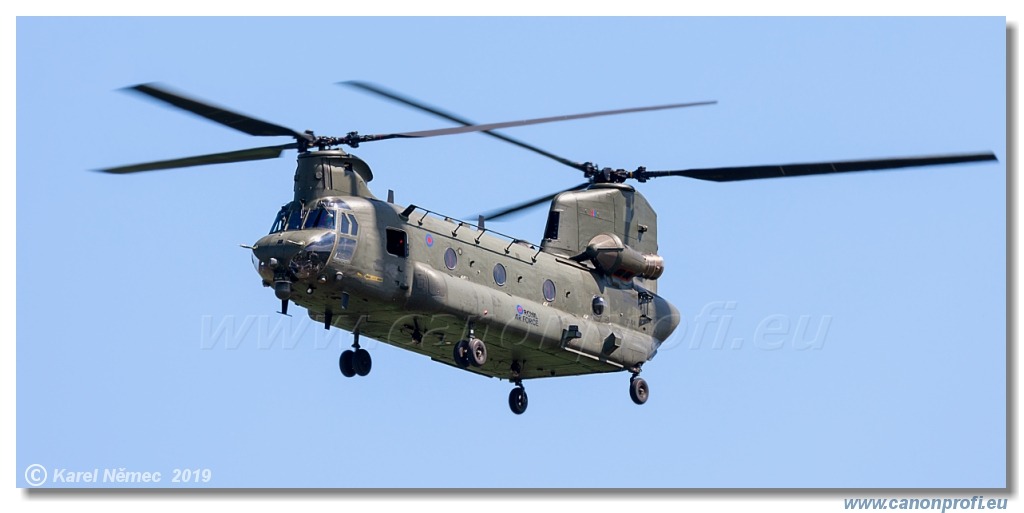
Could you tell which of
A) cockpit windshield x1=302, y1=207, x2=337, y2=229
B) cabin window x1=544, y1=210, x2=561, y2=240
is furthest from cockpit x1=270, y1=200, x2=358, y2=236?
cabin window x1=544, y1=210, x2=561, y2=240


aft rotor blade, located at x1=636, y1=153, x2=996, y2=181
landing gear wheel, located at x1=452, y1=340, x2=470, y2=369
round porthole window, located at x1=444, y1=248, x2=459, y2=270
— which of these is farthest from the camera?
aft rotor blade, located at x1=636, y1=153, x2=996, y2=181

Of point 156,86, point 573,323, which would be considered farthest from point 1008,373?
point 156,86

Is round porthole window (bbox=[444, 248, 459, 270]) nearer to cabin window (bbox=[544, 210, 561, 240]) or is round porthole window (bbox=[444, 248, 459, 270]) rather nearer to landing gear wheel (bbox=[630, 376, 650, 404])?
cabin window (bbox=[544, 210, 561, 240])

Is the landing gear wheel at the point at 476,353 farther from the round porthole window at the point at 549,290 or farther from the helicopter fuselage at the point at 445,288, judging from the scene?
the round porthole window at the point at 549,290

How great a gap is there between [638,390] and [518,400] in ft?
8.44

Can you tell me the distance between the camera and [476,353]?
36.9 m

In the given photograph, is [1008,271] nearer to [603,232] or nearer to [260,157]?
[603,232]

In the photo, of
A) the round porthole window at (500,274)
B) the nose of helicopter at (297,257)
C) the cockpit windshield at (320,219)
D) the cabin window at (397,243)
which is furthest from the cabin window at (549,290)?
the nose of helicopter at (297,257)

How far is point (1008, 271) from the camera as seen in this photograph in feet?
118

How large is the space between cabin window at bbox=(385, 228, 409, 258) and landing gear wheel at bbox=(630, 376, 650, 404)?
713 centimetres

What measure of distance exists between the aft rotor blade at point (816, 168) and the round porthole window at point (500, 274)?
521 centimetres

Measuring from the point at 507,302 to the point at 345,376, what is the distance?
11.4 ft

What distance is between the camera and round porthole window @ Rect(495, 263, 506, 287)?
38.1 metres

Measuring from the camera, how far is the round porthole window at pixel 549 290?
39.2 meters
